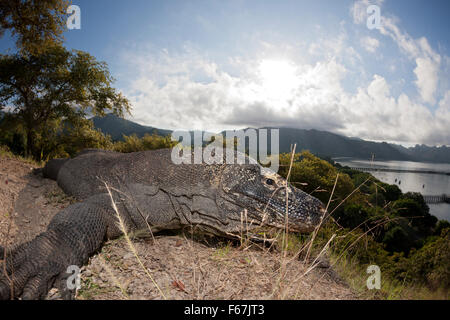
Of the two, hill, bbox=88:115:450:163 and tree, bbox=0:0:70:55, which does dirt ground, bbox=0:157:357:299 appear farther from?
tree, bbox=0:0:70:55

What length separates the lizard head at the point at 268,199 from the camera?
271 centimetres

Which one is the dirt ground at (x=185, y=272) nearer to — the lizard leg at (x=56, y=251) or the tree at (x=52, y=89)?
the lizard leg at (x=56, y=251)

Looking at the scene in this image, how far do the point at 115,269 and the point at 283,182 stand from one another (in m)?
2.17

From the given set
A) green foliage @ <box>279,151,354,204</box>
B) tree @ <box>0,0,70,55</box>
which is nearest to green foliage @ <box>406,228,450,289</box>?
green foliage @ <box>279,151,354,204</box>

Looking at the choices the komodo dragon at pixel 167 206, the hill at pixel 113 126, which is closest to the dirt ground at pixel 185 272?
the komodo dragon at pixel 167 206

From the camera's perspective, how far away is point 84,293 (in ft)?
6.03

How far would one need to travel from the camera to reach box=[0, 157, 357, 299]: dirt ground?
6.02 ft

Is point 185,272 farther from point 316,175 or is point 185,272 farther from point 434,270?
point 316,175

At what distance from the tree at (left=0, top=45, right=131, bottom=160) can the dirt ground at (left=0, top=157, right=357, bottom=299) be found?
26.2 feet

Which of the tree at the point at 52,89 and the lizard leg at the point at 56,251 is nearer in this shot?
the lizard leg at the point at 56,251

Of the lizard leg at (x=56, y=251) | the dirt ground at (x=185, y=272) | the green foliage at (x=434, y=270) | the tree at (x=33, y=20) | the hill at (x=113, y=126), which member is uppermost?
the tree at (x=33, y=20)

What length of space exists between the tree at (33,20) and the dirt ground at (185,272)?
5.83 m
